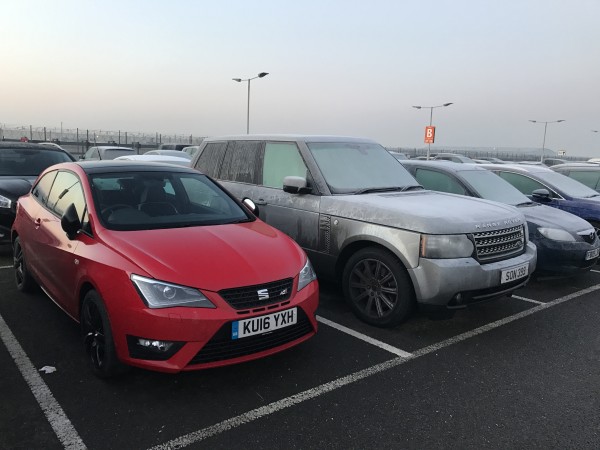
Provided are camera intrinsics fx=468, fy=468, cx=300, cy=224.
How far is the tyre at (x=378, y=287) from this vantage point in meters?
4.20

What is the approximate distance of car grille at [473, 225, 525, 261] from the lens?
4.24m

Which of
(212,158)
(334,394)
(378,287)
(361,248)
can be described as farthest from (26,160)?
(334,394)

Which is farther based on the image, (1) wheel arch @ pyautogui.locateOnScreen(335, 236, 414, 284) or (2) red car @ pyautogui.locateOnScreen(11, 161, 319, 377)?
(1) wheel arch @ pyautogui.locateOnScreen(335, 236, 414, 284)

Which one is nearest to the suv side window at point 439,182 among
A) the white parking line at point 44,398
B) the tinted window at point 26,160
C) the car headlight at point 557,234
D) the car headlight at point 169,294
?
the car headlight at point 557,234

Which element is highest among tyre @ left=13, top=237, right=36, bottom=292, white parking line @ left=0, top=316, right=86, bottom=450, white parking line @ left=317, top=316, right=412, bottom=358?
tyre @ left=13, top=237, right=36, bottom=292

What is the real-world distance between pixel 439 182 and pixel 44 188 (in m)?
5.13

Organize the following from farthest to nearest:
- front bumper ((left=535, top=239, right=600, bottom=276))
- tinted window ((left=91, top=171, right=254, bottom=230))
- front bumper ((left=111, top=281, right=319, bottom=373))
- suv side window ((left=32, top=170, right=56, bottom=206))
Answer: front bumper ((left=535, top=239, right=600, bottom=276)) < suv side window ((left=32, top=170, right=56, bottom=206)) < tinted window ((left=91, top=171, right=254, bottom=230)) < front bumper ((left=111, top=281, right=319, bottom=373))

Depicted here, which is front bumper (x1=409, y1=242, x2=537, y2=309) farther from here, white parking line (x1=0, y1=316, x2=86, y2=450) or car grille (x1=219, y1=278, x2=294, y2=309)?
white parking line (x1=0, y1=316, x2=86, y2=450)

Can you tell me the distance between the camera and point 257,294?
3.17m

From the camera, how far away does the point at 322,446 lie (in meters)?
2.65

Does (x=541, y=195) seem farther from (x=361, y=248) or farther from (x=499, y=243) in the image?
(x=361, y=248)

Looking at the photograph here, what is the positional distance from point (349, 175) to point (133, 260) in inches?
110

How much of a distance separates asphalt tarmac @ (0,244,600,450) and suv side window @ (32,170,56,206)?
1.12 m

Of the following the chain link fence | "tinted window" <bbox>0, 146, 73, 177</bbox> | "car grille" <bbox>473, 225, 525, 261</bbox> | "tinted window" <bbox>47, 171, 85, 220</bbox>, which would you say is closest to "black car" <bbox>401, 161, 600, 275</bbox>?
"car grille" <bbox>473, 225, 525, 261</bbox>
